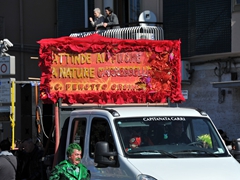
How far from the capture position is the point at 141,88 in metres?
10.3

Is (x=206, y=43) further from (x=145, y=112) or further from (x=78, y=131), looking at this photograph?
(x=145, y=112)

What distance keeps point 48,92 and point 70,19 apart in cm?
1349

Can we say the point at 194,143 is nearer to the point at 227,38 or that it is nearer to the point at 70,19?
the point at 227,38

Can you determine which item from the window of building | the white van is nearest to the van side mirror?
the white van

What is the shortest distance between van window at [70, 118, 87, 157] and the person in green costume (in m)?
1.70

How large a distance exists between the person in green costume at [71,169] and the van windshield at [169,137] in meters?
0.90

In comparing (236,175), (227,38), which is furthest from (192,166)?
(227,38)

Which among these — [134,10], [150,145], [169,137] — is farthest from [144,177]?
[134,10]

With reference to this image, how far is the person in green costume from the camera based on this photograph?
6614 millimetres

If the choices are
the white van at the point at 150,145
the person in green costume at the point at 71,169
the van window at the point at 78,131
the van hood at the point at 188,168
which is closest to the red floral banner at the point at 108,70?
the van window at the point at 78,131

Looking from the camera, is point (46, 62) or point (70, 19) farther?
point (70, 19)

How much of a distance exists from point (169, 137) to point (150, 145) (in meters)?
0.34

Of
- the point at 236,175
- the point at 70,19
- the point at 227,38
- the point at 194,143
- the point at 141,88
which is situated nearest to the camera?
the point at 236,175

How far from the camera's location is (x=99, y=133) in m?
8.18
